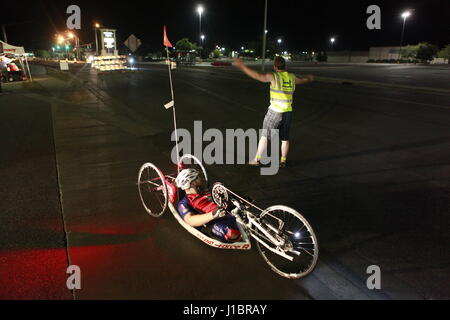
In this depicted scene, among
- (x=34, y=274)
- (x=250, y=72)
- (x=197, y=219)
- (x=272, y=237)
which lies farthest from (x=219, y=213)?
(x=250, y=72)

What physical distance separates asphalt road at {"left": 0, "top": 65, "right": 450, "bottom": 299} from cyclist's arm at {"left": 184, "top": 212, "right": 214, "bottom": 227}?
0.29 m

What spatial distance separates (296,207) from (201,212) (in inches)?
60.9

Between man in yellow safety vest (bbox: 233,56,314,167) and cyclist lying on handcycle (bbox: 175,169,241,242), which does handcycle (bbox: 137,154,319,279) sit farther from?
man in yellow safety vest (bbox: 233,56,314,167)

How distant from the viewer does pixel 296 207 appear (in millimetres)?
4766

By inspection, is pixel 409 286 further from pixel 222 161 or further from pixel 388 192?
pixel 222 161

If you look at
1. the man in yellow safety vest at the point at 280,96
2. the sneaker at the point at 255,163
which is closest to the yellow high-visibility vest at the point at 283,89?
the man in yellow safety vest at the point at 280,96

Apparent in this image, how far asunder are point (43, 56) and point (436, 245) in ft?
503

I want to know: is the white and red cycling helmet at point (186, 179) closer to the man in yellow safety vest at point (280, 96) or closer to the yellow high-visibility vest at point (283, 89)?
the man in yellow safety vest at point (280, 96)

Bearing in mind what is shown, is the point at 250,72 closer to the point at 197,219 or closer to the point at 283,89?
the point at 283,89

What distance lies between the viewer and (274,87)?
595 centimetres

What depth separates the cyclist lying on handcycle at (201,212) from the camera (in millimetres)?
3574

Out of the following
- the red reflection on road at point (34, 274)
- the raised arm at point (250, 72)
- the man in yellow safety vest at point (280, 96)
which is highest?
the raised arm at point (250, 72)
